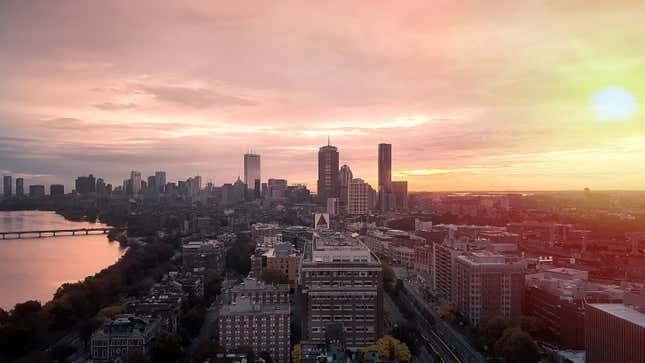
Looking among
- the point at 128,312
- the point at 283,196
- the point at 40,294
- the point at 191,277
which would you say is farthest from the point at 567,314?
the point at 283,196

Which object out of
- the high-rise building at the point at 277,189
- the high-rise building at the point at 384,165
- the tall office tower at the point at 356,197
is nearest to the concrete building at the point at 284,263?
the tall office tower at the point at 356,197

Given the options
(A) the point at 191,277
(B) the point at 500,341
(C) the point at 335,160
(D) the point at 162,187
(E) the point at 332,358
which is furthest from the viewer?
(D) the point at 162,187

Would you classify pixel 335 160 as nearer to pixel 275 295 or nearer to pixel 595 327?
pixel 275 295

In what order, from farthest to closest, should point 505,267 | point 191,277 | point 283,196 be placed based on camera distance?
point 283,196 < point 191,277 < point 505,267

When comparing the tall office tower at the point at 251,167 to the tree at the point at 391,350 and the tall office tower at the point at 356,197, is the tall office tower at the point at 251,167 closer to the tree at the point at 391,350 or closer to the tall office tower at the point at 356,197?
the tall office tower at the point at 356,197

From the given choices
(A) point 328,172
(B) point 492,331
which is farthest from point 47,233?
(B) point 492,331

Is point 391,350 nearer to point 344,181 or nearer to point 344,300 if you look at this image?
point 344,300
